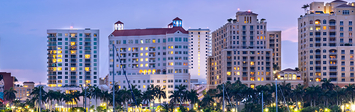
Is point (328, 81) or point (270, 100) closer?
point (270, 100)

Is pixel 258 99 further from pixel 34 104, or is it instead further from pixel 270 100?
pixel 34 104

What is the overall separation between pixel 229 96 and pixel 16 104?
71239mm

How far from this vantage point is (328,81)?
599 ft

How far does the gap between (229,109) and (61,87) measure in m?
77.9

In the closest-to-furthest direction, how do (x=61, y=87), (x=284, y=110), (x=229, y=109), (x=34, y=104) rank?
1. (x=284, y=110)
2. (x=229, y=109)
3. (x=34, y=104)
4. (x=61, y=87)

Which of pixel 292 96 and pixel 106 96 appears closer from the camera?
pixel 292 96

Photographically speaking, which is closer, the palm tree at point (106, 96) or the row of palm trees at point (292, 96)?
the row of palm trees at point (292, 96)

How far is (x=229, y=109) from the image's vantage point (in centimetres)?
14962

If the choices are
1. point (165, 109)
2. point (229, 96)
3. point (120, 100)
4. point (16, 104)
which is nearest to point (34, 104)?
point (16, 104)

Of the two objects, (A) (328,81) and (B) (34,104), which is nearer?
(B) (34,104)

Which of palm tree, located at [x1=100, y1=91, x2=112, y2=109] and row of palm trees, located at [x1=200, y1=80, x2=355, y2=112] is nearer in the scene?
row of palm trees, located at [x1=200, y1=80, x2=355, y2=112]

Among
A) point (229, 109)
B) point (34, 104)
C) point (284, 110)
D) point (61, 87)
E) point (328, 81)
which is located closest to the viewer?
point (284, 110)

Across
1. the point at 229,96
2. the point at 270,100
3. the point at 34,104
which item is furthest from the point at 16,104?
the point at 270,100

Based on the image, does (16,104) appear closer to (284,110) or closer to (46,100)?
(46,100)
